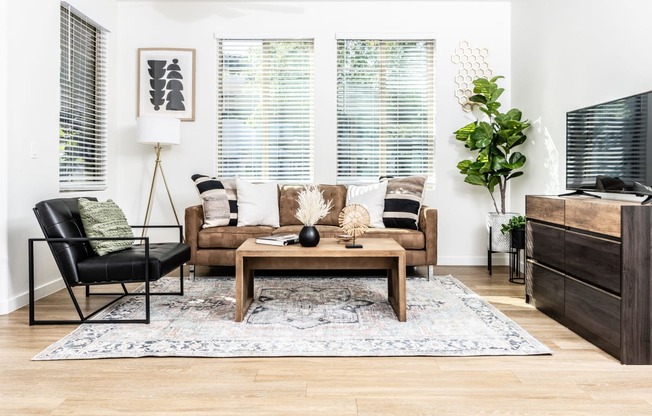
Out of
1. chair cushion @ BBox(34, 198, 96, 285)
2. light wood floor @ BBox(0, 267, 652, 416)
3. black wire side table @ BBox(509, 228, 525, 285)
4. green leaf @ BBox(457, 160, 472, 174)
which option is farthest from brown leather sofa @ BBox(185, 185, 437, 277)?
light wood floor @ BBox(0, 267, 652, 416)

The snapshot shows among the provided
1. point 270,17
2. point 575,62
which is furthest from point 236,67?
point 575,62

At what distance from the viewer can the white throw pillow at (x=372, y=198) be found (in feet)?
15.7

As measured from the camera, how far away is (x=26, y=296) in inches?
146

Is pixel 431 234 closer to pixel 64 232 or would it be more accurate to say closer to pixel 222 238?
pixel 222 238

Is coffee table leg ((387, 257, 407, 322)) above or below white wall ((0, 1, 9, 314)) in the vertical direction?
below

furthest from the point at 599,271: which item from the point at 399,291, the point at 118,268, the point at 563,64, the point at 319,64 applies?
the point at 319,64

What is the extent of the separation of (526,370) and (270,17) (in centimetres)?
455

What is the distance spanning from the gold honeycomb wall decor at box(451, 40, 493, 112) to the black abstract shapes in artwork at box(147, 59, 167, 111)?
327 cm

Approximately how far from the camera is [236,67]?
5520 mm

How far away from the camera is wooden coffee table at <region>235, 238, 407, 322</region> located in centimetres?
310

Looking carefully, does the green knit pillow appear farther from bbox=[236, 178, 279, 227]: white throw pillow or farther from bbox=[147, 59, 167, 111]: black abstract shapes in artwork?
bbox=[147, 59, 167, 111]: black abstract shapes in artwork

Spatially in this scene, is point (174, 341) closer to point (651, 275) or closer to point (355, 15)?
point (651, 275)

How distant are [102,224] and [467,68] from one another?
4136 millimetres

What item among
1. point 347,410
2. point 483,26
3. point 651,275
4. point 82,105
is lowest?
point 347,410
